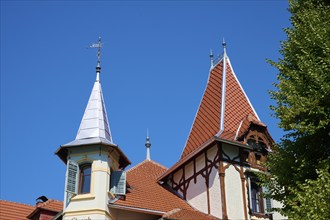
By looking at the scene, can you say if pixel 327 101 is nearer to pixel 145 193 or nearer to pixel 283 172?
pixel 283 172

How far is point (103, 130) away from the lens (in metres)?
19.5

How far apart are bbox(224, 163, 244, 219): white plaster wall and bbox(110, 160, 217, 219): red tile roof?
1291mm

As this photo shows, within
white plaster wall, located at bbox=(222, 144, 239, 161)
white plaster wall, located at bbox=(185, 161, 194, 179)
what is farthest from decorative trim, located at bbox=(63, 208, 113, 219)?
white plaster wall, located at bbox=(222, 144, 239, 161)

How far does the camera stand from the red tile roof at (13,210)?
22266mm

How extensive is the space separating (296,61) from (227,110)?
10832 mm

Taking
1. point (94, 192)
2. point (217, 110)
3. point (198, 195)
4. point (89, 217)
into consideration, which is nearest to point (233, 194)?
point (198, 195)

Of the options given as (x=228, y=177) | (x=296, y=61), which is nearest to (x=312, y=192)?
(x=296, y=61)

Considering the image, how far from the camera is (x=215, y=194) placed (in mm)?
20766

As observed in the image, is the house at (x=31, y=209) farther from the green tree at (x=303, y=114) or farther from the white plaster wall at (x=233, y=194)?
the green tree at (x=303, y=114)

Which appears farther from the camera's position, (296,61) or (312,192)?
(296,61)

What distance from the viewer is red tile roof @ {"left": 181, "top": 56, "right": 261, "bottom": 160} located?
23.3m

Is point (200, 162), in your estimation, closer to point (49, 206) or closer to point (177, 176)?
point (177, 176)

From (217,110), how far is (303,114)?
1222 cm

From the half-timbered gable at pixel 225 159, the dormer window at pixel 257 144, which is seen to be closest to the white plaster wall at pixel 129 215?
the half-timbered gable at pixel 225 159
